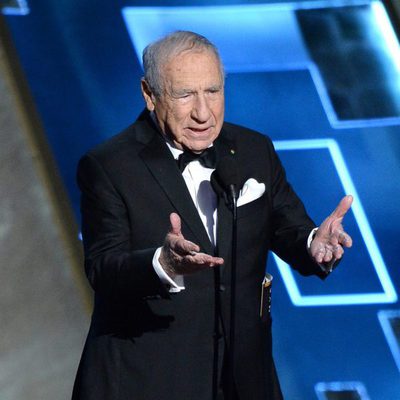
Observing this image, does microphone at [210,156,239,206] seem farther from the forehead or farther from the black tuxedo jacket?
the forehead

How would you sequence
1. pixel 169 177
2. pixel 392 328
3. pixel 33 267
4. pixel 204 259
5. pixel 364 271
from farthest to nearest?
pixel 33 267 < pixel 364 271 < pixel 392 328 < pixel 169 177 < pixel 204 259

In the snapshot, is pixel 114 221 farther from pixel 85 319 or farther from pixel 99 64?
pixel 99 64

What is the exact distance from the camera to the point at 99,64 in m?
5.23

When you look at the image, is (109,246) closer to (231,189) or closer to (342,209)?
(231,189)

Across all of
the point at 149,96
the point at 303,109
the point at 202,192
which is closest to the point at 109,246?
the point at 202,192

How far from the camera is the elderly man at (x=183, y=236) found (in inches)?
105

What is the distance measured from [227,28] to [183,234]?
8.78 feet

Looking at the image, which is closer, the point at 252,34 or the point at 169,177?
the point at 169,177

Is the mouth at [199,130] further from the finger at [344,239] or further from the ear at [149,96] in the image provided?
the finger at [344,239]

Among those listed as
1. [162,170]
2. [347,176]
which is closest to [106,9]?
[347,176]

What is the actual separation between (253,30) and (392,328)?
1.51 metres

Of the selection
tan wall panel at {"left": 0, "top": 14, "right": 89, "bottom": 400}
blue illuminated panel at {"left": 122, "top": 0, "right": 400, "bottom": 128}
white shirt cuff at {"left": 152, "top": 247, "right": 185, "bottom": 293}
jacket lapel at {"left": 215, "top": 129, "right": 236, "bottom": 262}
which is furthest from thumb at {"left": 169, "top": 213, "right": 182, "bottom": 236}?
blue illuminated panel at {"left": 122, "top": 0, "right": 400, "bottom": 128}

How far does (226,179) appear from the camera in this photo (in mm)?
2572

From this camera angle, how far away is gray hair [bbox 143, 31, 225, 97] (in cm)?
265
